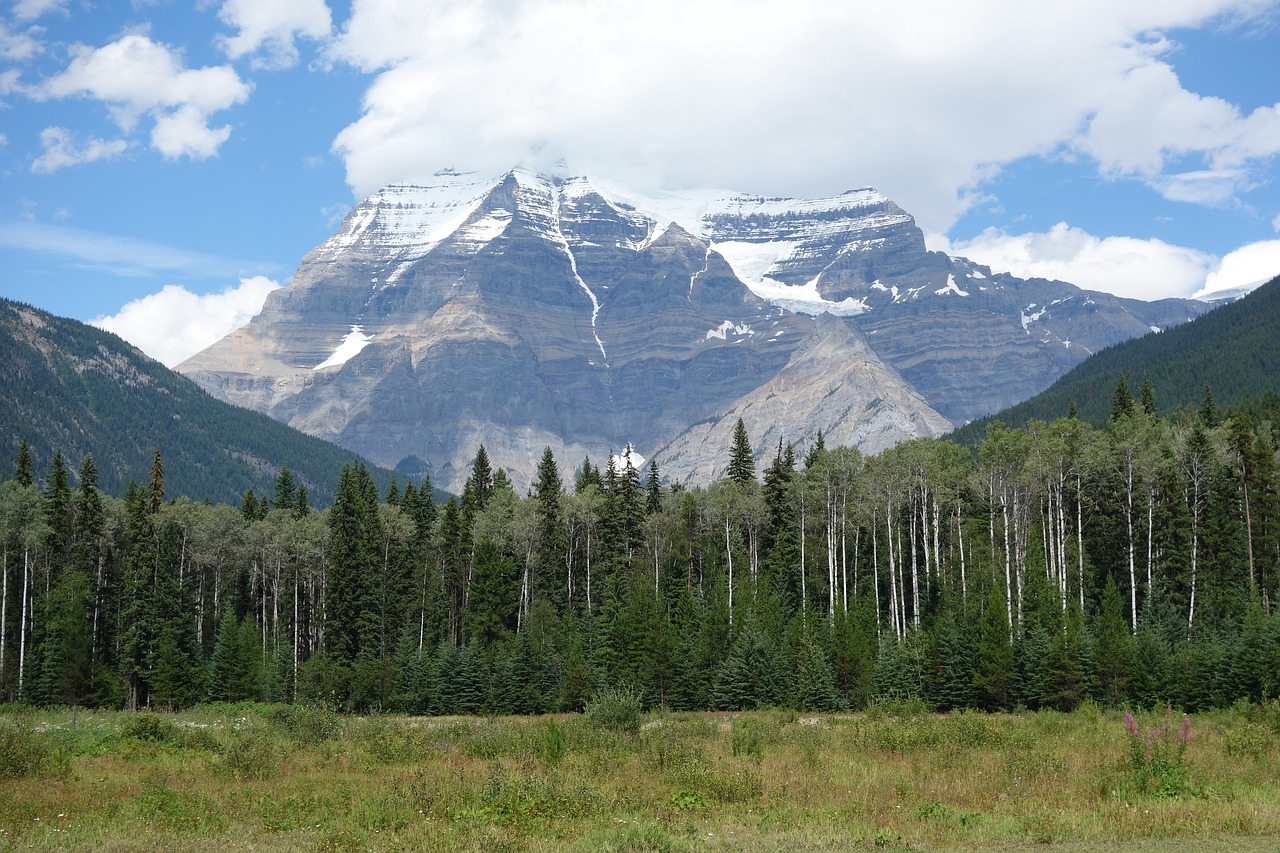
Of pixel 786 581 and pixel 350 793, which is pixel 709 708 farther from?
pixel 350 793

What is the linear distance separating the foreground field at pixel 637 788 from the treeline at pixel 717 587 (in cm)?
2287

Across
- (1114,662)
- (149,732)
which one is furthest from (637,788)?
(1114,662)

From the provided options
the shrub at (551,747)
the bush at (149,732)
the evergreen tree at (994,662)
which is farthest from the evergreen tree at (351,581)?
the shrub at (551,747)

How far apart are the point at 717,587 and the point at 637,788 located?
52601mm

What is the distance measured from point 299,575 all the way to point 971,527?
56.9m

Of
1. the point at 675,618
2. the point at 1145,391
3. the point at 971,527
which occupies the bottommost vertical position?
the point at 675,618

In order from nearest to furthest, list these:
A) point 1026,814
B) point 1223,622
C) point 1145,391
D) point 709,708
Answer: point 1026,814 → point 1223,622 → point 709,708 → point 1145,391

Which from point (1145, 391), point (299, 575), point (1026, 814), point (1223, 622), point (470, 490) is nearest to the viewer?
point (1026, 814)

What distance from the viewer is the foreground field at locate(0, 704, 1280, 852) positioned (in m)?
21.0

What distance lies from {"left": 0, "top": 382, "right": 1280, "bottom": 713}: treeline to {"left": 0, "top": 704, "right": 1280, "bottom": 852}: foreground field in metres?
22.9

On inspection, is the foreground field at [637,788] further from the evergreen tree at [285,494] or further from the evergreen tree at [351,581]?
the evergreen tree at [285,494]

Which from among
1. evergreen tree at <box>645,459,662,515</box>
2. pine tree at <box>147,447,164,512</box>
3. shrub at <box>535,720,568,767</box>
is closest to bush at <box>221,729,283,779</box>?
shrub at <box>535,720,568,767</box>

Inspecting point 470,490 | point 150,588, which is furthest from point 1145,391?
point 150,588

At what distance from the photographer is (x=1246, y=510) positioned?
232 feet
